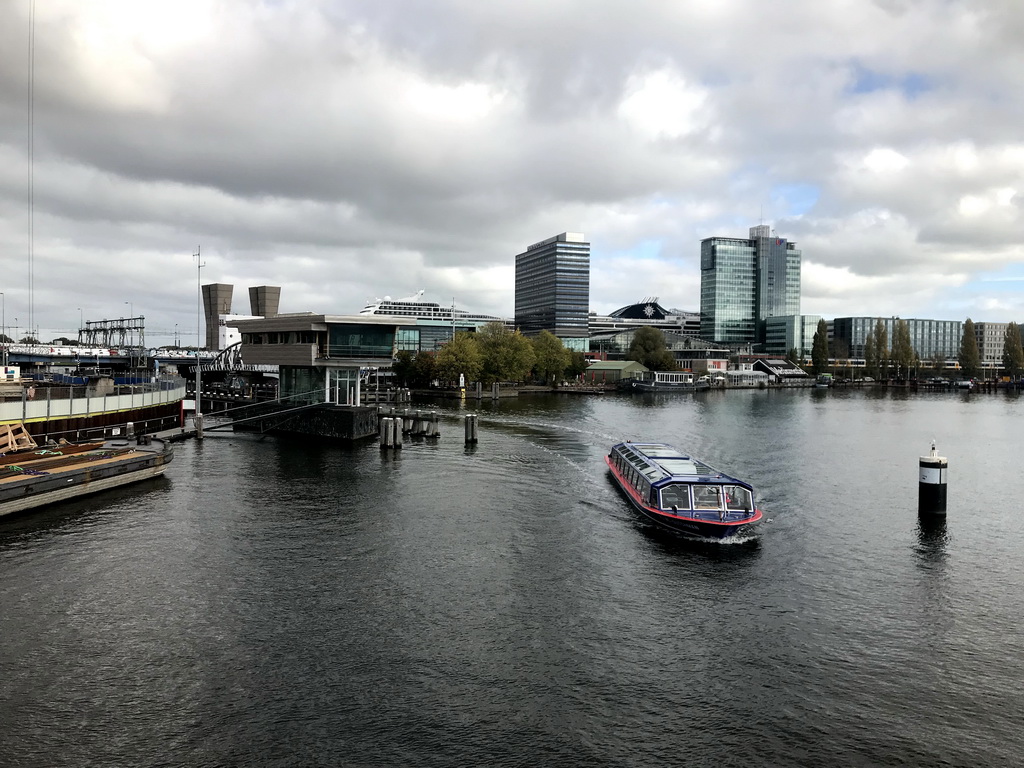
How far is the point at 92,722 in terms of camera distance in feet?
52.9

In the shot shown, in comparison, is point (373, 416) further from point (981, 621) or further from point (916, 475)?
point (981, 621)

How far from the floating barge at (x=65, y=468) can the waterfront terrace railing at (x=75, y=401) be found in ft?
4.88

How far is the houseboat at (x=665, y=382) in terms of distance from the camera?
552 ft

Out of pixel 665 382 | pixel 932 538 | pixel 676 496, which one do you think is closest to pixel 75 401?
pixel 676 496

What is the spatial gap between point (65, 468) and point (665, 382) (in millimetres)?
153547

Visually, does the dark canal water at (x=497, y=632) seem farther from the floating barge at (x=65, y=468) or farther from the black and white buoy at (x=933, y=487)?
the floating barge at (x=65, y=468)

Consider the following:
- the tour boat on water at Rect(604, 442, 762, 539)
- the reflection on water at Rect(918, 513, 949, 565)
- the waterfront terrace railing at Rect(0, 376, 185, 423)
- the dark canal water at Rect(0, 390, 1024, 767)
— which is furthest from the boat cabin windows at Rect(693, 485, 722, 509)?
the waterfront terrace railing at Rect(0, 376, 185, 423)

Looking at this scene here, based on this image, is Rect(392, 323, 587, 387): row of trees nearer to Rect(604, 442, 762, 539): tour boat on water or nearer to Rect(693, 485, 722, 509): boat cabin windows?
Rect(604, 442, 762, 539): tour boat on water

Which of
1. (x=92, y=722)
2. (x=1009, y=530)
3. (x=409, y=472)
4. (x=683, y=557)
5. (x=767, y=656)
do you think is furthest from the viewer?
(x=409, y=472)

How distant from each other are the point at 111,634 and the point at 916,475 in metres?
50.0

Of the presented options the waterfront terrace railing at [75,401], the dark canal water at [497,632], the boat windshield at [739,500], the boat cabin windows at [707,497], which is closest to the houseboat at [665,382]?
the waterfront terrace railing at [75,401]

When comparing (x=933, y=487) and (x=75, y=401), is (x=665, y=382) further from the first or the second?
(x=75, y=401)

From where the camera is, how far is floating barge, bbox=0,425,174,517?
1309 inches

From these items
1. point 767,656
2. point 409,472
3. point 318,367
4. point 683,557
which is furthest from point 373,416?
point 767,656
